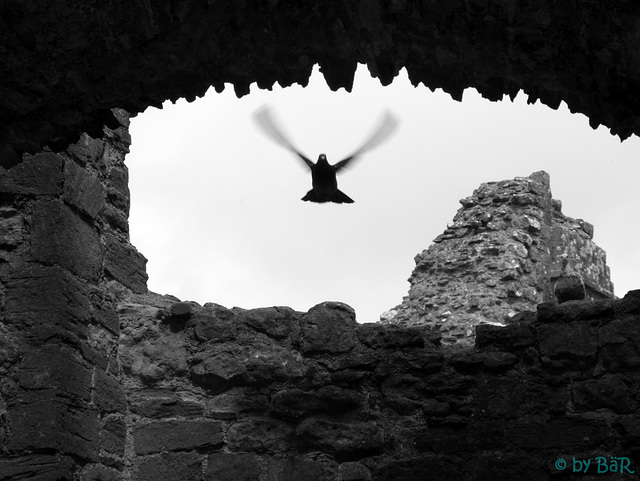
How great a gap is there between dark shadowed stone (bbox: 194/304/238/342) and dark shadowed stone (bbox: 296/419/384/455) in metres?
0.65

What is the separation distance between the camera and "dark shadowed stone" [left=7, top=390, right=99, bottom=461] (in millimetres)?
4816

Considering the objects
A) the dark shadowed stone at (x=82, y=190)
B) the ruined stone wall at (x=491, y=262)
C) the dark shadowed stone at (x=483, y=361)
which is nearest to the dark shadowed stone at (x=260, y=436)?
the dark shadowed stone at (x=483, y=361)

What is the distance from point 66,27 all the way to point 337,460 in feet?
9.70

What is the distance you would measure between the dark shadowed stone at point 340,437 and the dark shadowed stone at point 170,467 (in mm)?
535

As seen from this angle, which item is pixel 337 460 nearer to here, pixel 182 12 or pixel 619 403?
pixel 619 403

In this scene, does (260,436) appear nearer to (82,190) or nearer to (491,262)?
(82,190)

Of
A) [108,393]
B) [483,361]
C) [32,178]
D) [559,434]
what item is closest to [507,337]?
[483,361]

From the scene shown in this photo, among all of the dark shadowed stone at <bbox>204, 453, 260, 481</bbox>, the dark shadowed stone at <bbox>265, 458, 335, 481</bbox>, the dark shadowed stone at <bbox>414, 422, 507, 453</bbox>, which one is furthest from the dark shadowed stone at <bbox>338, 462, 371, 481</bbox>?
the dark shadowed stone at <bbox>204, 453, 260, 481</bbox>

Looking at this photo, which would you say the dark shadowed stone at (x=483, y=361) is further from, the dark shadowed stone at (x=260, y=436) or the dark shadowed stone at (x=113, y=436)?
the dark shadowed stone at (x=113, y=436)

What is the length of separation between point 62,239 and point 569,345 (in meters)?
2.55

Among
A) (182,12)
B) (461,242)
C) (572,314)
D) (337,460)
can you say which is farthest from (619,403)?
(182,12)

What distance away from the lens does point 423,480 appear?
17.3 ft

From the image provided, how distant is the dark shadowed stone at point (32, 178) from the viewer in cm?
531

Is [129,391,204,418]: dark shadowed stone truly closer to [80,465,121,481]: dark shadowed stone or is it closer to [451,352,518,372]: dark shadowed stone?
[80,465,121,481]: dark shadowed stone
